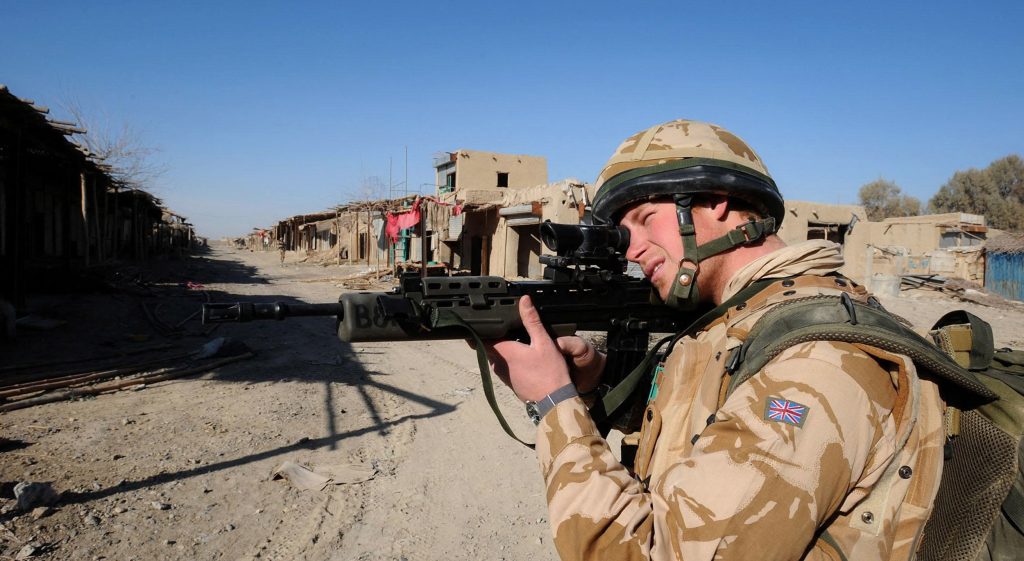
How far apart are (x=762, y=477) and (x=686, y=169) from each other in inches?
35.1

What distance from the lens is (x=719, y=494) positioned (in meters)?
1.03

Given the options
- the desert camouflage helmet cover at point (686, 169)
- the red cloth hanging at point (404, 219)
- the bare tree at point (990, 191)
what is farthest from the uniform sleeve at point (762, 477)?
the bare tree at point (990, 191)

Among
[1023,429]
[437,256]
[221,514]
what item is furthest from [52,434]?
[437,256]

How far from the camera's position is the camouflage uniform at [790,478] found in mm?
1001

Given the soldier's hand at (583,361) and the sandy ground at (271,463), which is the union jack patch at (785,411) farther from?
the sandy ground at (271,463)

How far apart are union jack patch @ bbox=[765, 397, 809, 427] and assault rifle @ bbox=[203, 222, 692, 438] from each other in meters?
0.88

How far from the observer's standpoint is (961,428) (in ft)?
3.91

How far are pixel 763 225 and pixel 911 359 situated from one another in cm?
57

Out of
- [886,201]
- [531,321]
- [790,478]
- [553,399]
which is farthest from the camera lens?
[886,201]

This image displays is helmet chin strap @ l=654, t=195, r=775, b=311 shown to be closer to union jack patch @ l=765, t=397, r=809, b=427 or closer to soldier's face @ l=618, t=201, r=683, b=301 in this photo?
soldier's face @ l=618, t=201, r=683, b=301

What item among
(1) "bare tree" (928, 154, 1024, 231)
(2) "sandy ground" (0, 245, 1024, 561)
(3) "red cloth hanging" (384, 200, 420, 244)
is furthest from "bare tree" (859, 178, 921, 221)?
(2) "sandy ground" (0, 245, 1024, 561)

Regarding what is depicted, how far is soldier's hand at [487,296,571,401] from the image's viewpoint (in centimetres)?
154

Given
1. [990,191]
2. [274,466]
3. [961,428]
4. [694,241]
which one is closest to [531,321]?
[694,241]

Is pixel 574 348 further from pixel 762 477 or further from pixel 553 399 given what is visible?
pixel 762 477
